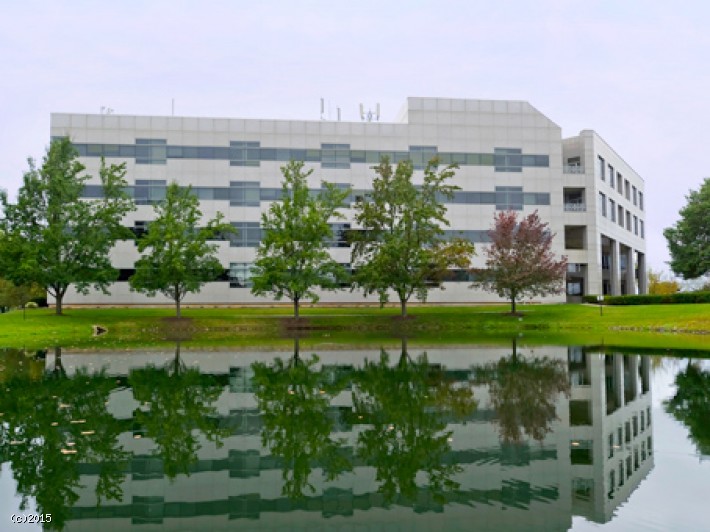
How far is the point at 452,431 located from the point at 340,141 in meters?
57.2

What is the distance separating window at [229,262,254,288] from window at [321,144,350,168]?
520 inches

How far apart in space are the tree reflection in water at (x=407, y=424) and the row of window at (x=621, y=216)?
5913cm

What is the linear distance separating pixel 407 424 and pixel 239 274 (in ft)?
176

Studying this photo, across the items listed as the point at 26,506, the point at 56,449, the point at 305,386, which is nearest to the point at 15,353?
the point at 305,386

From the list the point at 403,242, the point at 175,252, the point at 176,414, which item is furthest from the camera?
the point at 175,252

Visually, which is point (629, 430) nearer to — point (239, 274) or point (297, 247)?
point (297, 247)

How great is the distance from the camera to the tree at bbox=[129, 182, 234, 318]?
5066cm

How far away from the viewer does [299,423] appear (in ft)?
39.3

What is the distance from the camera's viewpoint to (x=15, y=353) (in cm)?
2998

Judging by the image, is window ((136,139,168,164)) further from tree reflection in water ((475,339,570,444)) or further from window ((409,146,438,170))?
tree reflection in water ((475,339,570,444))

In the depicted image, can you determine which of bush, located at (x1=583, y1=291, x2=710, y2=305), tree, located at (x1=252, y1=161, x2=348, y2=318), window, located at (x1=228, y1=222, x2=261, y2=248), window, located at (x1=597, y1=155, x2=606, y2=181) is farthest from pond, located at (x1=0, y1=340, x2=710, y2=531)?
window, located at (x1=597, y1=155, x2=606, y2=181)

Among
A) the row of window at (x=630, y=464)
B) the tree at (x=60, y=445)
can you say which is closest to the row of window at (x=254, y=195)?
the tree at (x=60, y=445)

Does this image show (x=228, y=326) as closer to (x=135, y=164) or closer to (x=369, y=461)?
(x=135, y=164)

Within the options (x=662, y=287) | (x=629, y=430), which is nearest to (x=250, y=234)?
(x=629, y=430)
